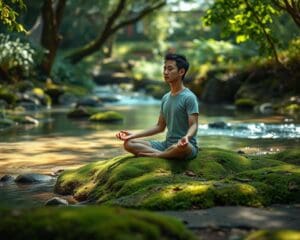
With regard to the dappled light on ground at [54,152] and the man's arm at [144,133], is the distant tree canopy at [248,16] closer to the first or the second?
the dappled light on ground at [54,152]

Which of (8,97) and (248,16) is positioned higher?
(248,16)

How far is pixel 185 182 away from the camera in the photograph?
20.2ft

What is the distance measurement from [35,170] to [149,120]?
8996mm

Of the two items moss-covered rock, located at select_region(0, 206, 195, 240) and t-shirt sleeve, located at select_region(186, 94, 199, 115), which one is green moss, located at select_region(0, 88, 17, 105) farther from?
moss-covered rock, located at select_region(0, 206, 195, 240)

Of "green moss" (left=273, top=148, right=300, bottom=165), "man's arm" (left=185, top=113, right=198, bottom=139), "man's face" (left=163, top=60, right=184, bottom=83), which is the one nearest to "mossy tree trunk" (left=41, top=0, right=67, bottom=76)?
"green moss" (left=273, top=148, right=300, bottom=165)

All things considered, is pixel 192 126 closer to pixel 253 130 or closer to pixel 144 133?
pixel 144 133

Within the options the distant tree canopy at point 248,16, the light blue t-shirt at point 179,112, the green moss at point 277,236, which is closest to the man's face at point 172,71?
the light blue t-shirt at point 179,112

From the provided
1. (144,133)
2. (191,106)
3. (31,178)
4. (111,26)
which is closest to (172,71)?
(191,106)

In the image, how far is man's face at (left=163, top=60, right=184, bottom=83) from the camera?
6926mm

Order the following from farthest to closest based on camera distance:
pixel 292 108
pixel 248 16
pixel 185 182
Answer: pixel 292 108 < pixel 248 16 < pixel 185 182

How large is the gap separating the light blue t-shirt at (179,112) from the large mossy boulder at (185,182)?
0.36m

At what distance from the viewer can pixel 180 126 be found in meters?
7.14

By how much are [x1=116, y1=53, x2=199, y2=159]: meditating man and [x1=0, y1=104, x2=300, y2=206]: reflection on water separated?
4.79ft

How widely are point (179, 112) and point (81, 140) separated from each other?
6.61 meters
